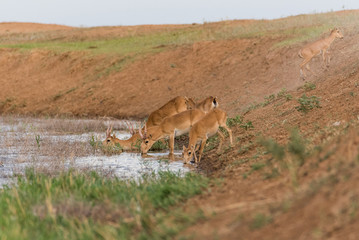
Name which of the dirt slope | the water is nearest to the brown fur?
the dirt slope

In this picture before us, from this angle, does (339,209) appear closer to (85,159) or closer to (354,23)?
(85,159)

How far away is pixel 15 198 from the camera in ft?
24.7

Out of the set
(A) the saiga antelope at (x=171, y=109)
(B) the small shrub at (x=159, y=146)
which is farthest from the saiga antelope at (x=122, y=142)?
(B) the small shrub at (x=159, y=146)

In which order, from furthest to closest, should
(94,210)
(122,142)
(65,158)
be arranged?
1. (122,142)
2. (65,158)
3. (94,210)

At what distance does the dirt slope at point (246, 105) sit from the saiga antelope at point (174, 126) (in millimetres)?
797

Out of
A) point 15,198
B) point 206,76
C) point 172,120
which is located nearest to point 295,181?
point 15,198

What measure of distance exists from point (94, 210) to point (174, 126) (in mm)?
6295

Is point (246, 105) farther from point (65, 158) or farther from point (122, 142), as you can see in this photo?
point (65, 158)

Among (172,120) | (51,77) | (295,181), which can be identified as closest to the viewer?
(295,181)

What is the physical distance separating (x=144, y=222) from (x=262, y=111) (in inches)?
410

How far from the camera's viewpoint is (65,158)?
A: 13070 millimetres

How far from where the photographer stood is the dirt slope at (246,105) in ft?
17.0

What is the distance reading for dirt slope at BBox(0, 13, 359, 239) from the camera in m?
5.18

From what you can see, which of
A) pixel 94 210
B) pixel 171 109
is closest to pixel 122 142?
pixel 171 109
